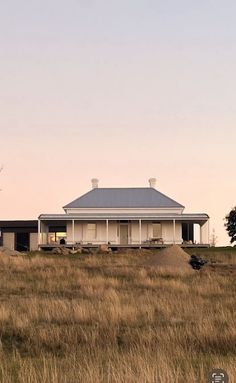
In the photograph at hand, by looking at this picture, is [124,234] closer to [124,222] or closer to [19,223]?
[124,222]

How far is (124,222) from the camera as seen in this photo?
167 feet

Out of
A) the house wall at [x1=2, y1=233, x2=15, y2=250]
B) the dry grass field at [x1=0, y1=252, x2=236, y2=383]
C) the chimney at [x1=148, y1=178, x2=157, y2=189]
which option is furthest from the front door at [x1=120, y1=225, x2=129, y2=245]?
the dry grass field at [x1=0, y1=252, x2=236, y2=383]

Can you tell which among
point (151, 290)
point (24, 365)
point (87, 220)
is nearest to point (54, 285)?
point (151, 290)

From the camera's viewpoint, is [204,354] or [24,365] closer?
[24,365]

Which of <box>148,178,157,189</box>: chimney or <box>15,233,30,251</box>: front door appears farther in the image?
<box>15,233,30,251</box>: front door

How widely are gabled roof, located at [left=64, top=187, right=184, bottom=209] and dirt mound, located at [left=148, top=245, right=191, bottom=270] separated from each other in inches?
812

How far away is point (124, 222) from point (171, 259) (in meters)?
21.7

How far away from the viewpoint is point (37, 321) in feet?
38.3

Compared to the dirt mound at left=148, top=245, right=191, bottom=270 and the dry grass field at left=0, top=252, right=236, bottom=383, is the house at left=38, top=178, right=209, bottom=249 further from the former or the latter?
the dry grass field at left=0, top=252, right=236, bottom=383

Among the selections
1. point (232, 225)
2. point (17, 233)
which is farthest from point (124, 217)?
point (232, 225)

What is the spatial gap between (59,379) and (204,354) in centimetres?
267

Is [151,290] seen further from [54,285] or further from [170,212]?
[170,212]

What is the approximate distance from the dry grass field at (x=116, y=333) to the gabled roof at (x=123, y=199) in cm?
3261

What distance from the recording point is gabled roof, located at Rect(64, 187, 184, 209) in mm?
51531
